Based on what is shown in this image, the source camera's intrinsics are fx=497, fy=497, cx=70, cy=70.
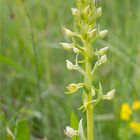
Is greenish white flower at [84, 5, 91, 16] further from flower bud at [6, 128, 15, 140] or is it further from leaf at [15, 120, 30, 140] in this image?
leaf at [15, 120, 30, 140]

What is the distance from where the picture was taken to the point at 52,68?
172 inches

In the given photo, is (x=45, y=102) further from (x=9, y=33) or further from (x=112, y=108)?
(x=9, y=33)

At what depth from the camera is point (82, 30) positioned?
5.69 ft

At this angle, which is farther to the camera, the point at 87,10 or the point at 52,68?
the point at 52,68

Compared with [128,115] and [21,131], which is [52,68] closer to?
[128,115]

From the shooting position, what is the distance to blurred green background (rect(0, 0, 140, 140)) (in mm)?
3350

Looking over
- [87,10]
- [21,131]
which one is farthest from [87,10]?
[21,131]

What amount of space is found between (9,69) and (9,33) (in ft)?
1.47

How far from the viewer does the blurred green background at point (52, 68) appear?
11.0 feet

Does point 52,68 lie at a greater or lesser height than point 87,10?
lesser

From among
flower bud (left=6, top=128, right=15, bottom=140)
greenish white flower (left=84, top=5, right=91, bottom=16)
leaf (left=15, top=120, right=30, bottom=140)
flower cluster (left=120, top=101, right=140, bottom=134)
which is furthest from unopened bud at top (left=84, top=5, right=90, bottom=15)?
flower cluster (left=120, top=101, right=140, bottom=134)

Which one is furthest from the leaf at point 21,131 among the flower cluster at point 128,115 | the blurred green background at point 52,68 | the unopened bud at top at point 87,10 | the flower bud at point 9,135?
the flower cluster at point 128,115

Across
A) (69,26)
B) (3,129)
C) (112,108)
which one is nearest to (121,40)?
(69,26)

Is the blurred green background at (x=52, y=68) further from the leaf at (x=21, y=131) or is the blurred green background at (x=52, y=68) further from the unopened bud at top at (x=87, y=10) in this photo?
the unopened bud at top at (x=87, y=10)
